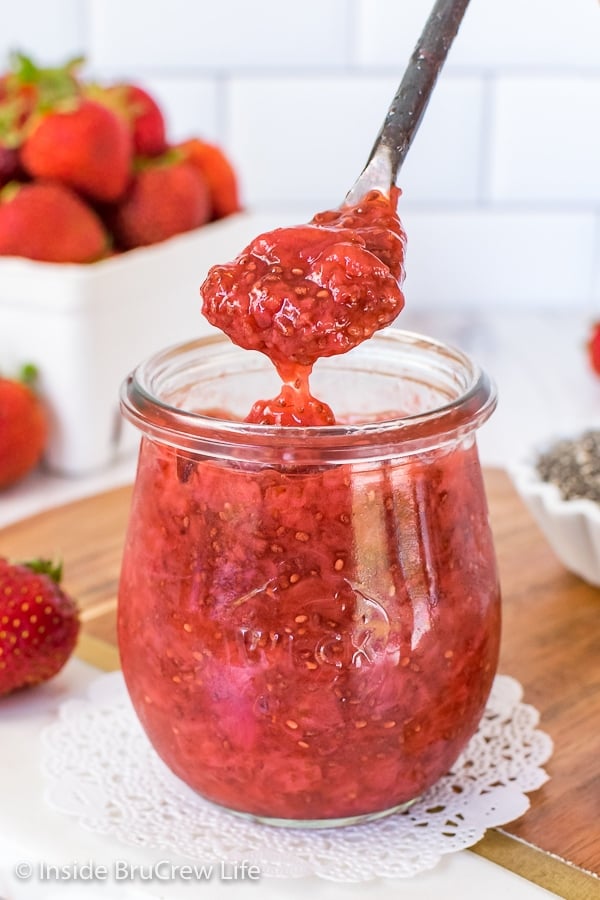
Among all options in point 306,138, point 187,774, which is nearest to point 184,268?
point 306,138

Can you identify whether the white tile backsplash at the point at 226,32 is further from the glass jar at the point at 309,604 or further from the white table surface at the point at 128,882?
the white table surface at the point at 128,882

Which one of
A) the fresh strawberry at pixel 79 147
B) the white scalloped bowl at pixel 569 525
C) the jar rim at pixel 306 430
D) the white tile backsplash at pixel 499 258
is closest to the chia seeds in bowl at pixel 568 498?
the white scalloped bowl at pixel 569 525

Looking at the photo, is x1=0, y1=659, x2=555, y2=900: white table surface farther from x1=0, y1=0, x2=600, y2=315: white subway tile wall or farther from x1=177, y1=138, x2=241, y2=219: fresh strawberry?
x1=0, y1=0, x2=600, y2=315: white subway tile wall

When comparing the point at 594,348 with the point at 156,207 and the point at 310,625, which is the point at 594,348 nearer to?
the point at 156,207

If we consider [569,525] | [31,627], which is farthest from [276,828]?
[569,525]

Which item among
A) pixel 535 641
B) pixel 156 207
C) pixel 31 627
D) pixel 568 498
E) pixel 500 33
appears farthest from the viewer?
pixel 500 33

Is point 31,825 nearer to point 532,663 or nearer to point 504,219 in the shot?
point 532,663
